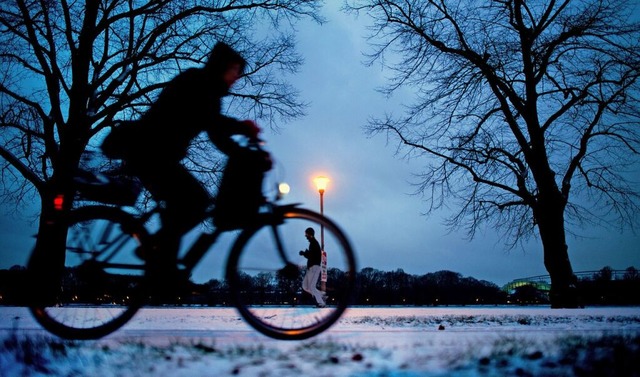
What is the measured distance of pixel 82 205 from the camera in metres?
3.78

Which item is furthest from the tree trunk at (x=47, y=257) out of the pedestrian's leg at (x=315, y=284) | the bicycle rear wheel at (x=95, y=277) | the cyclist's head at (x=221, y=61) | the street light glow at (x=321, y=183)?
the street light glow at (x=321, y=183)

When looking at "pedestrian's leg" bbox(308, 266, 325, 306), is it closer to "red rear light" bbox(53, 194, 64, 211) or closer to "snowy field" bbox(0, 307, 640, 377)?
"snowy field" bbox(0, 307, 640, 377)

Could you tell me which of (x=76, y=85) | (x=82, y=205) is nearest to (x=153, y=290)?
(x=82, y=205)

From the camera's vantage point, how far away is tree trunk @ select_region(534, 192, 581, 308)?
16.2 metres

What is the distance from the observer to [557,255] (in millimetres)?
16484

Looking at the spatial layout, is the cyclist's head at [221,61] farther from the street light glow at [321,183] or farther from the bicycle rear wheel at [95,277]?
the street light glow at [321,183]

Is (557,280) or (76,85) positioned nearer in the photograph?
(76,85)

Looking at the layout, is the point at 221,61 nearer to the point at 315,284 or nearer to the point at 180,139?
the point at 180,139

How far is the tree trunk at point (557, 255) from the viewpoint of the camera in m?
16.2

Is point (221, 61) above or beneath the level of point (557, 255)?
above

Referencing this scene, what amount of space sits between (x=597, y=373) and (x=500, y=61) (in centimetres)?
1598

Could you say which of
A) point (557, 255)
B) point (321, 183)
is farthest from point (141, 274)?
point (557, 255)

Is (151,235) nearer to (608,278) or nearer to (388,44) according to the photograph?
(388,44)

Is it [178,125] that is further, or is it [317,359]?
[178,125]
